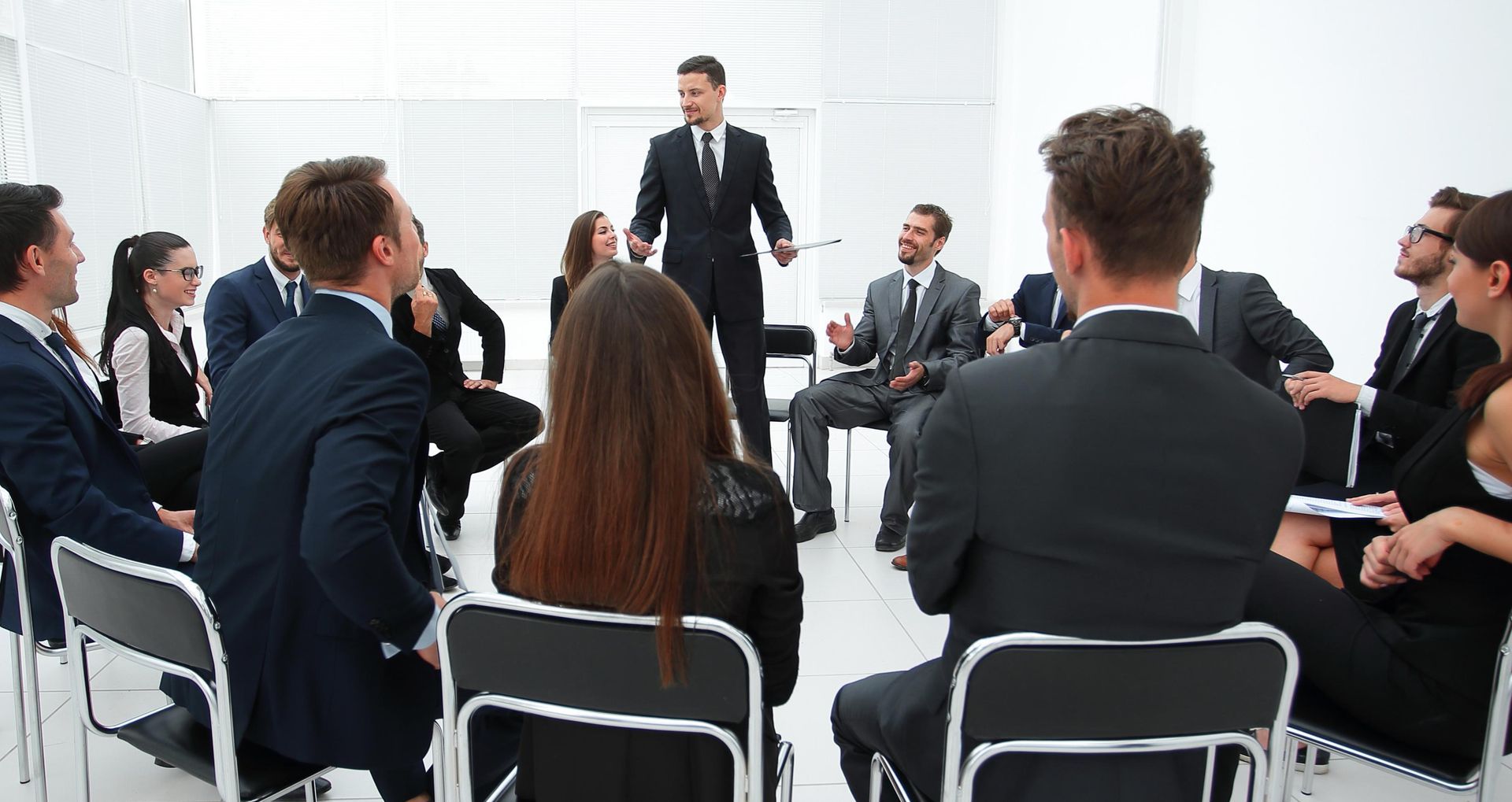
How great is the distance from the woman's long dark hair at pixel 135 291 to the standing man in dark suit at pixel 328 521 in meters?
1.88

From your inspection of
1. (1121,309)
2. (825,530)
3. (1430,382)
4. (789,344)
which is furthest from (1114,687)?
(789,344)


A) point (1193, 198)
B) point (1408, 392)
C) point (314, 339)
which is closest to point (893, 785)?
point (1193, 198)

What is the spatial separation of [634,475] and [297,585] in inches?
25.3

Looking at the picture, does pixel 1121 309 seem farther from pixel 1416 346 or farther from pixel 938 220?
pixel 938 220

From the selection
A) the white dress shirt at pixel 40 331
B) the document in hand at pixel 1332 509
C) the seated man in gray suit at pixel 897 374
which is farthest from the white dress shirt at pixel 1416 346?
the white dress shirt at pixel 40 331

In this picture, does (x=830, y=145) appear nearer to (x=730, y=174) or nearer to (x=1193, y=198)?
(x=730, y=174)

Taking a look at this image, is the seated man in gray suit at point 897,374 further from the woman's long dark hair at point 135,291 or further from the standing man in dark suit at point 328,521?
the standing man in dark suit at point 328,521

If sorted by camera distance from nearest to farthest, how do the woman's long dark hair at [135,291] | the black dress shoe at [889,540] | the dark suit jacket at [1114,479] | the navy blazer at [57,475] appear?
1. the dark suit jacket at [1114,479]
2. the navy blazer at [57,475]
3. the woman's long dark hair at [135,291]
4. the black dress shoe at [889,540]

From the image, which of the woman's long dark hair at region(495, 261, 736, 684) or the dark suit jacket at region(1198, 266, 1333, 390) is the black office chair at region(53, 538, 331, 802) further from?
the dark suit jacket at region(1198, 266, 1333, 390)

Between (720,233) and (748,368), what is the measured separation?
1.98 feet

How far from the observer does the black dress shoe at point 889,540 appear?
3.73 meters

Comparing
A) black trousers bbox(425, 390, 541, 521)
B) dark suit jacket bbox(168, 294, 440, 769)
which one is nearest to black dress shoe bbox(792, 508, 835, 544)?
black trousers bbox(425, 390, 541, 521)

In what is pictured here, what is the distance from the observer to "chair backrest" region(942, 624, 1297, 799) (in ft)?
3.84

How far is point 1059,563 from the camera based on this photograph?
3.91 feet
